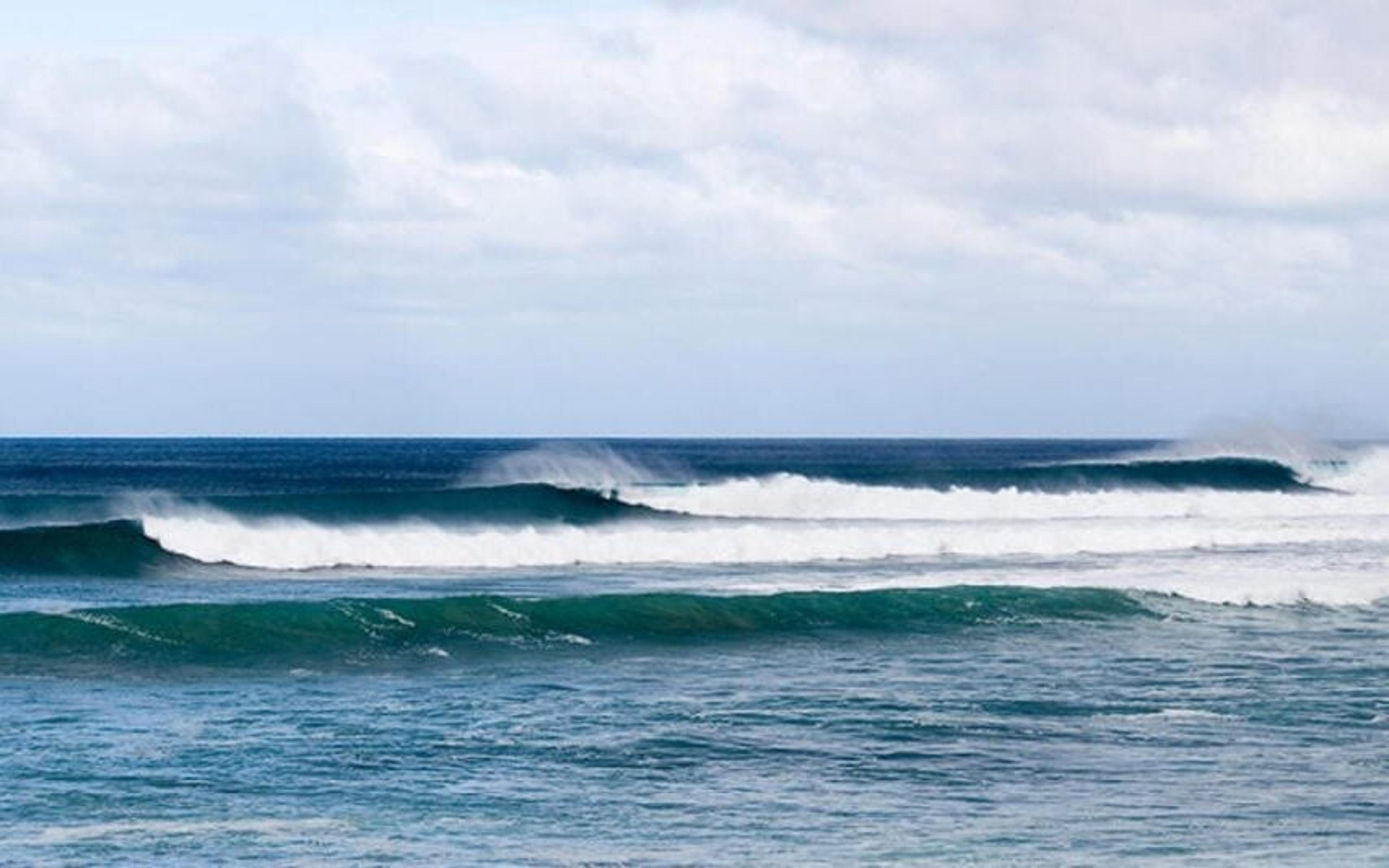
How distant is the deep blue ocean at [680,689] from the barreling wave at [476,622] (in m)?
0.07

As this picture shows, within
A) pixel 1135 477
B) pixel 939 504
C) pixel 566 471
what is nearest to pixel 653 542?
pixel 939 504

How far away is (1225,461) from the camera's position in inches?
2749

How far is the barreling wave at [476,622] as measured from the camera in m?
23.2

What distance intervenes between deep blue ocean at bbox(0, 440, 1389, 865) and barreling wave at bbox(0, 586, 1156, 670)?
0.07m

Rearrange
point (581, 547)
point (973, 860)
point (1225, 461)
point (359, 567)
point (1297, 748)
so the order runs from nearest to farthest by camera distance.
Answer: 1. point (973, 860)
2. point (1297, 748)
3. point (359, 567)
4. point (581, 547)
5. point (1225, 461)

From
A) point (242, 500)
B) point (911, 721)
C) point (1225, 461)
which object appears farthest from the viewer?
point (1225, 461)

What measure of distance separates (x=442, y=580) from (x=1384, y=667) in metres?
16.2

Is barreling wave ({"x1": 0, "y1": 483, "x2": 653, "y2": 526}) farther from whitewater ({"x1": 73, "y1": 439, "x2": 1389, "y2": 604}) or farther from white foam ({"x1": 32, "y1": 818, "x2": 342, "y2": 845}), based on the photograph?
white foam ({"x1": 32, "y1": 818, "x2": 342, "y2": 845})

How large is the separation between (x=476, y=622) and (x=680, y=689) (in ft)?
18.3

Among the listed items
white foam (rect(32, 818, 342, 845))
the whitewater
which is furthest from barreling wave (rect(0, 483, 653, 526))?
white foam (rect(32, 818, 342, 845))

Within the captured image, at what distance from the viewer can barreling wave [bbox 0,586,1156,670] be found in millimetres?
23172

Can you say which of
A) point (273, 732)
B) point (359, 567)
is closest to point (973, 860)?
point (273, 732)

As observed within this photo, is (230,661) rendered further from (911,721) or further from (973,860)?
(973,860)

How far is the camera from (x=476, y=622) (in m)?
25.2
